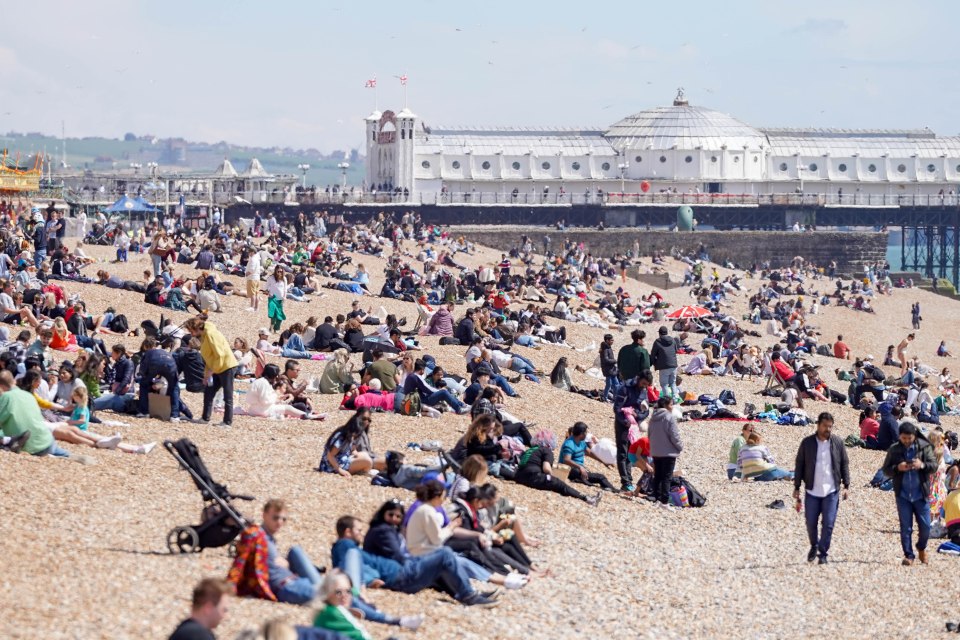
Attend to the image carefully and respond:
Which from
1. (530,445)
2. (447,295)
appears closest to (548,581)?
(530,445)

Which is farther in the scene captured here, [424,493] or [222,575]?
[424,493]

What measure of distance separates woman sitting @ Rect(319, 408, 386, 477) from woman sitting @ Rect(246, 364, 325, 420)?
2774 mm

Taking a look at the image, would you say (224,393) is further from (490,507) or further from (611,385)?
(611,385)

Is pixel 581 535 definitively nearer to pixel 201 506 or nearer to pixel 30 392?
pixel 201 506

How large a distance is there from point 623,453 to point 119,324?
363 inches

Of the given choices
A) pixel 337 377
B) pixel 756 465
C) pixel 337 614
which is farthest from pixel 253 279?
pixel 337 614

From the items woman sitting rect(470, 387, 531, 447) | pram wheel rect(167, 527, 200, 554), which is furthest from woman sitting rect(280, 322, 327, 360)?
pram wheel rect(167, 527, 200, 554)

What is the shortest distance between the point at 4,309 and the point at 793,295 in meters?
31.7

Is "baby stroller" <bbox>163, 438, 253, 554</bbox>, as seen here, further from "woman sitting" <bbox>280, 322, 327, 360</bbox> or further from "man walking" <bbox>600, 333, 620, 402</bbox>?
"man walking" <bbox>600, 333, 620, 402</bbox>

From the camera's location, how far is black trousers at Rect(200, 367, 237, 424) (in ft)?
46.7

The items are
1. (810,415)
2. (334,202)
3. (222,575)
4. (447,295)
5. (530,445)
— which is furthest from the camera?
(334,202)

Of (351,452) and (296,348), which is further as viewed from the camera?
(296,348)

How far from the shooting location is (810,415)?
21094 millimetres

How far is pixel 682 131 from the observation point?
7519 centimetres
